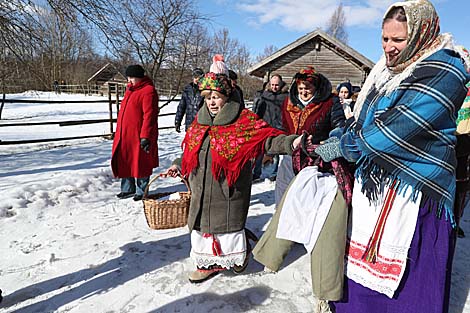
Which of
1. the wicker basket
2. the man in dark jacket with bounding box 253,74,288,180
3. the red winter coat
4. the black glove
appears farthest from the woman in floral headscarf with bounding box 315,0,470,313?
the man in dark jacket with bounding box 253,74,288,180

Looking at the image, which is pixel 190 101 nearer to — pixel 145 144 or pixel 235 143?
pixel 145 144

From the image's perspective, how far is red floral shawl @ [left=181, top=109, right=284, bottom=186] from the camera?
2354mm

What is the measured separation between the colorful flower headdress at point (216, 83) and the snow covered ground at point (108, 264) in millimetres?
1561

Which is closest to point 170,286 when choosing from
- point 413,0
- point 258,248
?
point 258,248

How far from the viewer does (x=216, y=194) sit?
248cm

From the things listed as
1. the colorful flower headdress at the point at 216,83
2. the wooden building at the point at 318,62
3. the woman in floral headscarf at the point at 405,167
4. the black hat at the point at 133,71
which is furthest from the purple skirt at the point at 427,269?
the wooden building at the point at 318,62

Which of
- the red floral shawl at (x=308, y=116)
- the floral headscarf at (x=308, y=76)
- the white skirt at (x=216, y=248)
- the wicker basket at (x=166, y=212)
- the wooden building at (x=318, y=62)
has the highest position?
the wooden building at (x=318, y=62)

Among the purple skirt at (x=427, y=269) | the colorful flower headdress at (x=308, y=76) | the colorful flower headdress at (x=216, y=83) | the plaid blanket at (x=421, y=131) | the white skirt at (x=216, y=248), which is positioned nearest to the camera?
the plaid blanket at (x=421, y=131)

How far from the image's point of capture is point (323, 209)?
192 centimetres

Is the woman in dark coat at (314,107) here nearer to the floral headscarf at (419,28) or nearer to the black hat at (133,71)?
the floral headscarf at (419,28)

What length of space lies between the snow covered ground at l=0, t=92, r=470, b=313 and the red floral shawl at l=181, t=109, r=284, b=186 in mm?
925

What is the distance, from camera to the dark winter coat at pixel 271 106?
5406 mm

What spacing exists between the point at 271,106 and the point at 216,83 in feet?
10.6

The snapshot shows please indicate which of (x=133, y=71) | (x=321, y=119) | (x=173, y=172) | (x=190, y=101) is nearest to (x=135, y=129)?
(x=133, y=71)
